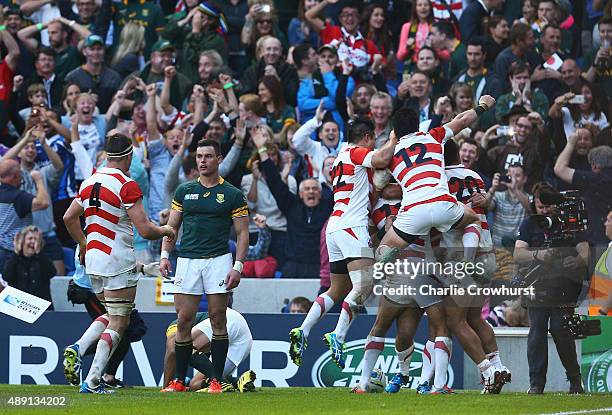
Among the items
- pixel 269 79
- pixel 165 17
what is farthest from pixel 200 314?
pixel 165 17

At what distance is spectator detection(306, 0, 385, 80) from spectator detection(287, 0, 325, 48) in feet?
1.77

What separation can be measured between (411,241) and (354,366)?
4.09 meters

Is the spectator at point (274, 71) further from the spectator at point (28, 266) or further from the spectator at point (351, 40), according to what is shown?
the spectator at point (28, 266)

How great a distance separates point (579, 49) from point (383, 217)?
7855mm

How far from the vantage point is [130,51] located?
21.7 meters

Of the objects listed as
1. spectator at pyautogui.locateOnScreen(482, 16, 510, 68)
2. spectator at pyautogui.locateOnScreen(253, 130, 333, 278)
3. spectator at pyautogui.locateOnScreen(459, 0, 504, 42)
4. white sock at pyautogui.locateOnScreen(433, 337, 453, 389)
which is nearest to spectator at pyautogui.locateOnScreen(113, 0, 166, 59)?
spectator at pyautogui.locateOnScreen(253, 130, 333, 278)

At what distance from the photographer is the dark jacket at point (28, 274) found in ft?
58.4

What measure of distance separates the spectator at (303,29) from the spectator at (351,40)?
54 centimetres

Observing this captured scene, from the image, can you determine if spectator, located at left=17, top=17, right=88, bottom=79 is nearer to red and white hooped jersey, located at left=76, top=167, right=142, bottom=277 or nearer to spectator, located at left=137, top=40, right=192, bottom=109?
spectator, located at left=137, top=40, right=192, bottom=109

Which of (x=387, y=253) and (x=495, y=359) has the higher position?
(x=387, y=253)

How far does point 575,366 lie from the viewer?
14.4 meters

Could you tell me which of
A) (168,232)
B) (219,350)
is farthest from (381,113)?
(168,232)

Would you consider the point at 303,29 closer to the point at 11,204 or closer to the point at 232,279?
the point at 11,204

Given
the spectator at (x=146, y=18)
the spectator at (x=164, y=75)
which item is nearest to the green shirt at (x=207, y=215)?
the spectator at (x=164, y=75)
